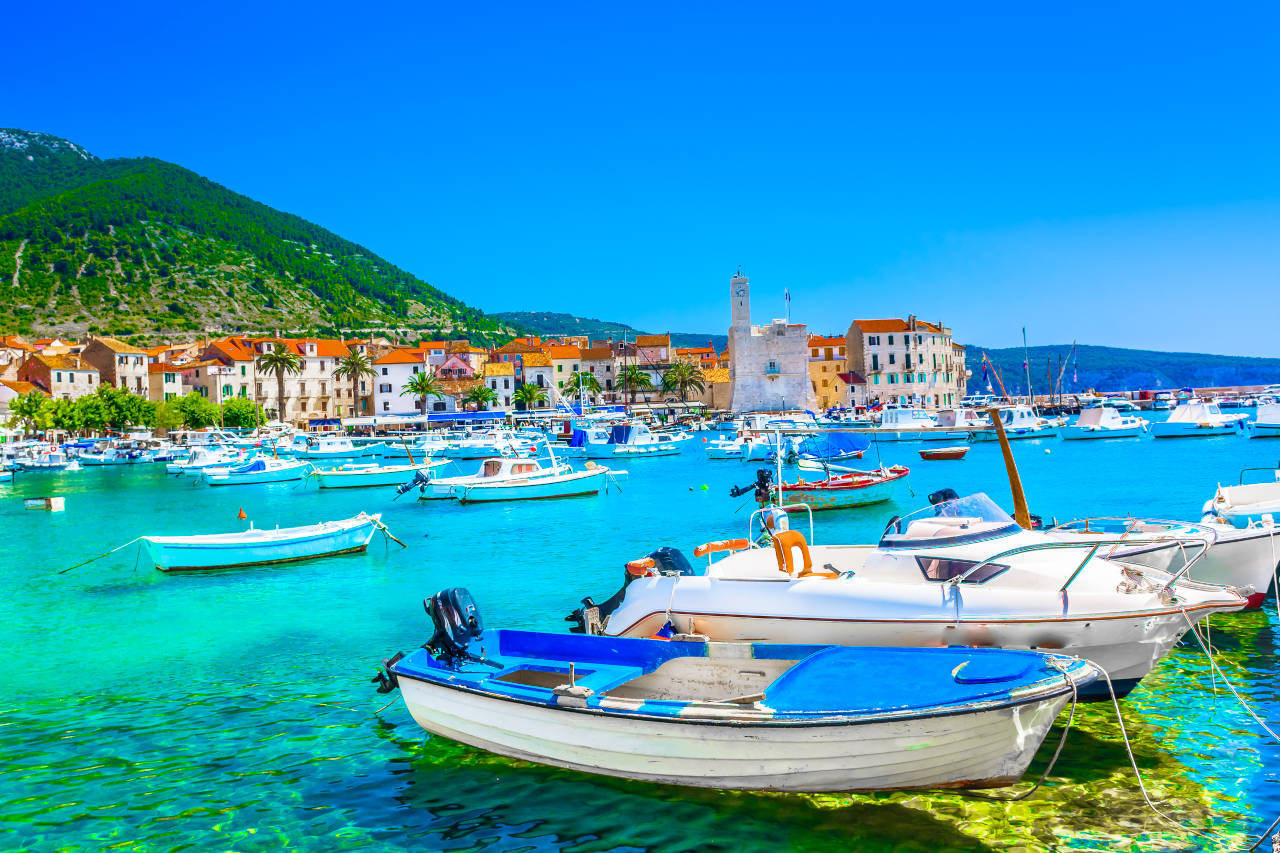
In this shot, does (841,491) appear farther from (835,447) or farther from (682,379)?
(682,379)

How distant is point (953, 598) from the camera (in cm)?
1054

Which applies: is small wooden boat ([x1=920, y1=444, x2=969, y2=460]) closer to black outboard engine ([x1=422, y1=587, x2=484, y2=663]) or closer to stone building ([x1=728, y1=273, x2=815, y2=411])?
black outboard engine ([x1=422, y1=587, x2=484, y2=663])

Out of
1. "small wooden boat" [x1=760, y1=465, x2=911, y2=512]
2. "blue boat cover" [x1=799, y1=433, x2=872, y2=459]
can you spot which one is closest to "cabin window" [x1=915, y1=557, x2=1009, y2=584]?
"small wooden boat" [x1=760, y1=465, x2=911, y2=512]

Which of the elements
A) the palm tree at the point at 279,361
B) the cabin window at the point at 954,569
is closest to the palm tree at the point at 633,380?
the palm tree at the point at 279,361

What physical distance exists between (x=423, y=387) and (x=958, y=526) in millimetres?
109097

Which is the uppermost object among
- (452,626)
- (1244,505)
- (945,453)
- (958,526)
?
(958,526)

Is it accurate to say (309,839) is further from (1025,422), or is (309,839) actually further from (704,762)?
(1025,422)

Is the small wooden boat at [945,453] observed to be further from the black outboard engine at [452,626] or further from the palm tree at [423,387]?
the palm tree at [423,387]

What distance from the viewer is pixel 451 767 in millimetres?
9797

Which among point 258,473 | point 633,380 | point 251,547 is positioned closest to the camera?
point 251,547

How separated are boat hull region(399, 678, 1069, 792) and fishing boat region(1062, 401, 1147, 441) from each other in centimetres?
7381

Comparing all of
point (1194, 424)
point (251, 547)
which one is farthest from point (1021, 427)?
point (251, 547)

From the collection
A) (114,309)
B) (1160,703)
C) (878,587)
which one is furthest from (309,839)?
(114,309)

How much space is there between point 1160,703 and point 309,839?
9.63 metres
